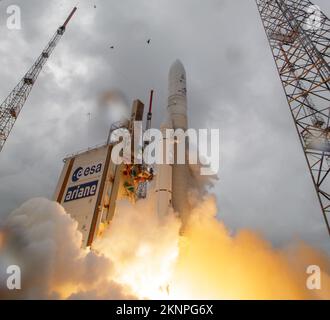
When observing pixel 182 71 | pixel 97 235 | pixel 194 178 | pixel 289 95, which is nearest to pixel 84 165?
pixel 97 235

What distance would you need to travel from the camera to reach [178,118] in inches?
885

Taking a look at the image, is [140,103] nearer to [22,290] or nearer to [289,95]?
[289,95]

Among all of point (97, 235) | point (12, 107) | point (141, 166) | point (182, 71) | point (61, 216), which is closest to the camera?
point (61, 216)

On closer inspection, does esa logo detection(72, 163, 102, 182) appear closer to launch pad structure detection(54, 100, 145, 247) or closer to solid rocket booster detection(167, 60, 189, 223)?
launch pad structure detection(54, 100, 145, 247)

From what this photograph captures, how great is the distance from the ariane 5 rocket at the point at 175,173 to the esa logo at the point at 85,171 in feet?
21.0

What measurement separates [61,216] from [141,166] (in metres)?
8.27

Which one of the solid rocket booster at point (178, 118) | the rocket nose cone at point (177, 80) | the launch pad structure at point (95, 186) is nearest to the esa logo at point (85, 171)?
the launch pad structure at point (95, 186)

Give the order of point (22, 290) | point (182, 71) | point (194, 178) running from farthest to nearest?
point (182, 71), point (194, 178), point (22, 290)

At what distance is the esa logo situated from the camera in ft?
78.0

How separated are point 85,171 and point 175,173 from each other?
8.77 meters

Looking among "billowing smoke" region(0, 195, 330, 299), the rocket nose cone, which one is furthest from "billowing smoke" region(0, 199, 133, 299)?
the rocket nose cone

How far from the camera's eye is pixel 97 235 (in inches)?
803
